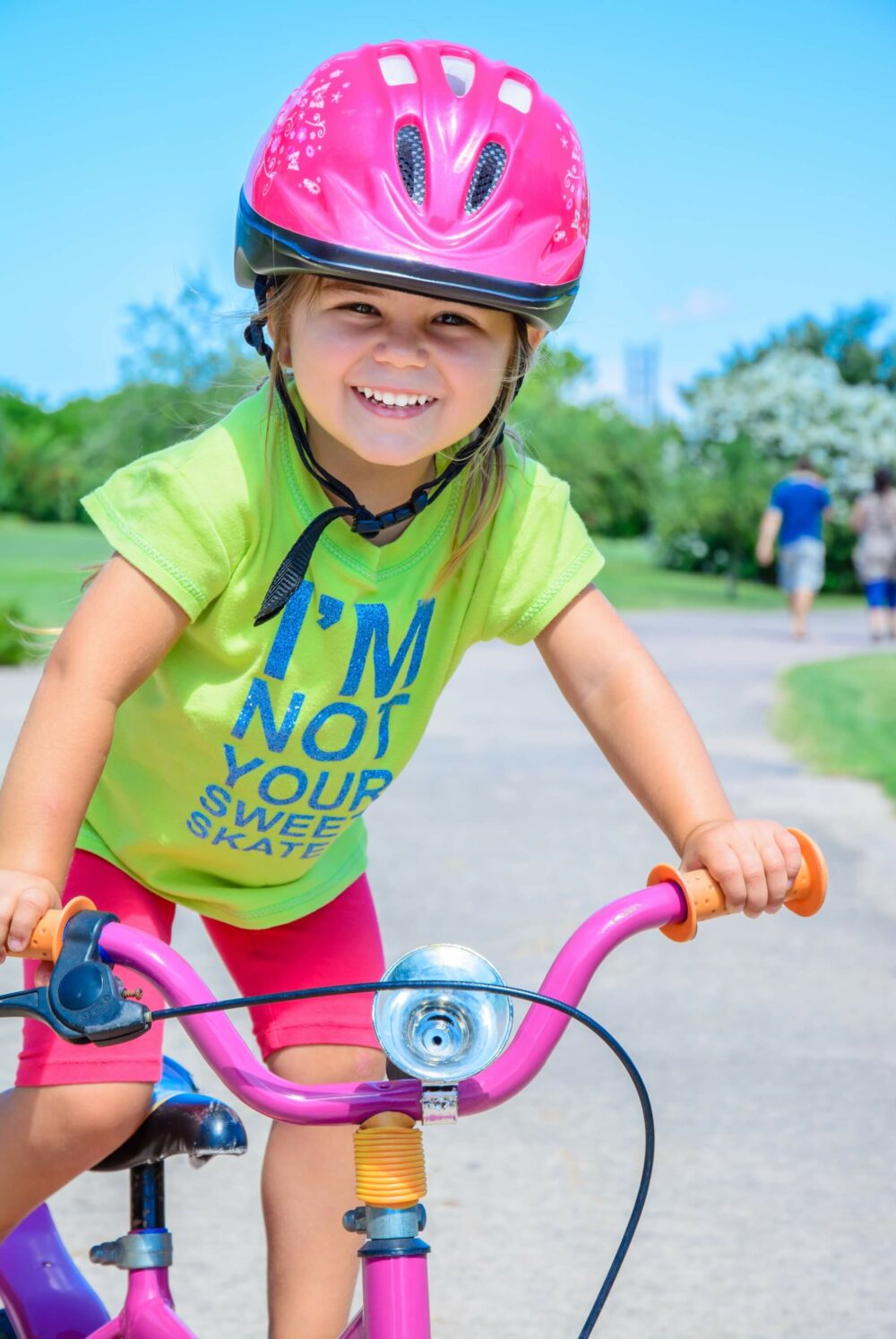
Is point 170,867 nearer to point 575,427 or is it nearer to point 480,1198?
point 480,1198

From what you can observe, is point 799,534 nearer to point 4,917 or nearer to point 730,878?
point 730,878

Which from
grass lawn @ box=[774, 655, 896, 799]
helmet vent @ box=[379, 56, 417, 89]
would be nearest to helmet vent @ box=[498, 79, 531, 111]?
helmet vent @ box=[379, 56, 417, 89]

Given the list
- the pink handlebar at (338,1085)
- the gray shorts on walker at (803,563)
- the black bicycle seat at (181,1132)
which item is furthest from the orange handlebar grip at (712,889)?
the gray shorts on walker at (803,563)

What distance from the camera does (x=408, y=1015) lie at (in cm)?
157

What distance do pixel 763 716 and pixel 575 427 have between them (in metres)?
24.5

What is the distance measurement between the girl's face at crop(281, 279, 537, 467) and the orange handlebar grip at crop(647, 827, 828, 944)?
64 cm

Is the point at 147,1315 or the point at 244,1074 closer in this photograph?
the point at 244,1074

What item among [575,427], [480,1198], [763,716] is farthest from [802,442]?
[480,1198]

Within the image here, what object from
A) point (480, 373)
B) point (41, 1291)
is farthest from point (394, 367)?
point (41, 1291)

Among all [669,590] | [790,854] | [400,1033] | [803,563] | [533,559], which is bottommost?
Answer: [400,1033]

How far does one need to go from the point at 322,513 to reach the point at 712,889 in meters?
0.75

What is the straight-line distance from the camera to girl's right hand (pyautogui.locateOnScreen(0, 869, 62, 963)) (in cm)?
169

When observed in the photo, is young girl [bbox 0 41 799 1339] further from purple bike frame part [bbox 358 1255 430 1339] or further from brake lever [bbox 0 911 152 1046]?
purple bike frame part [bbox 358 1255 430 1339]

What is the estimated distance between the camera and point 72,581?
20.9 m
